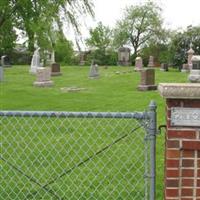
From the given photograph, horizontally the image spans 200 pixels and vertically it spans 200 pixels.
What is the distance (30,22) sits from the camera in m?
12.9

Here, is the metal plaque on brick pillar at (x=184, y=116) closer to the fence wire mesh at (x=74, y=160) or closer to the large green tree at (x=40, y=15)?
the fence wire mesh at (x=74, y=160)

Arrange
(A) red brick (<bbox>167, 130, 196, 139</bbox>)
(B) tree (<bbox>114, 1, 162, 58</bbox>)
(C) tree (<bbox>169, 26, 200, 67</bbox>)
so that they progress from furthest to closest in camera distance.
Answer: (B) tree (<bbox>114, 1, 162, 58</bbox>) < (C) tree (<bbox>169, 26, 200, 67</bbox>) < (A) red brick (<bbox>167, 130, 196, 139</bbox>)

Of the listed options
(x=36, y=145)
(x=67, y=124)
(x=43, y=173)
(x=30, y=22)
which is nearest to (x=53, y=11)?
(x=30, y=22)

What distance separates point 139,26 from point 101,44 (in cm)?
568

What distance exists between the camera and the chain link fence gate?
13.1ft

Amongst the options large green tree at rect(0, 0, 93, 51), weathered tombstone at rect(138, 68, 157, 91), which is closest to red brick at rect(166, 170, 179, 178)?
large green tree at rect(0, 0, 93, 51)

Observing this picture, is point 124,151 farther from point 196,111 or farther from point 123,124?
point 196,111

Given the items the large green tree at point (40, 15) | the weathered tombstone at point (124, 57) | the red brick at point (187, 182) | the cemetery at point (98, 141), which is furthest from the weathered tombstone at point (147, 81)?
the weathered tombstone at point (124, 57)

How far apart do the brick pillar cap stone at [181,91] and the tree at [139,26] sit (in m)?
49.5

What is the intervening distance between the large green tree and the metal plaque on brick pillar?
8.60 metres

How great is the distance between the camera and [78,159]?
669 cm

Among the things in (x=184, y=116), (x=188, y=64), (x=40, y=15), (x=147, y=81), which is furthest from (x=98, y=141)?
(x=188, y=64)

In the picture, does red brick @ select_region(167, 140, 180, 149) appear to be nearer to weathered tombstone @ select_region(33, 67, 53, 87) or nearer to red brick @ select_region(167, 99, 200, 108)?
red brick @ select_region(167, 99, 200, 108)

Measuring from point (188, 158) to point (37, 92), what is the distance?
14.0 m
